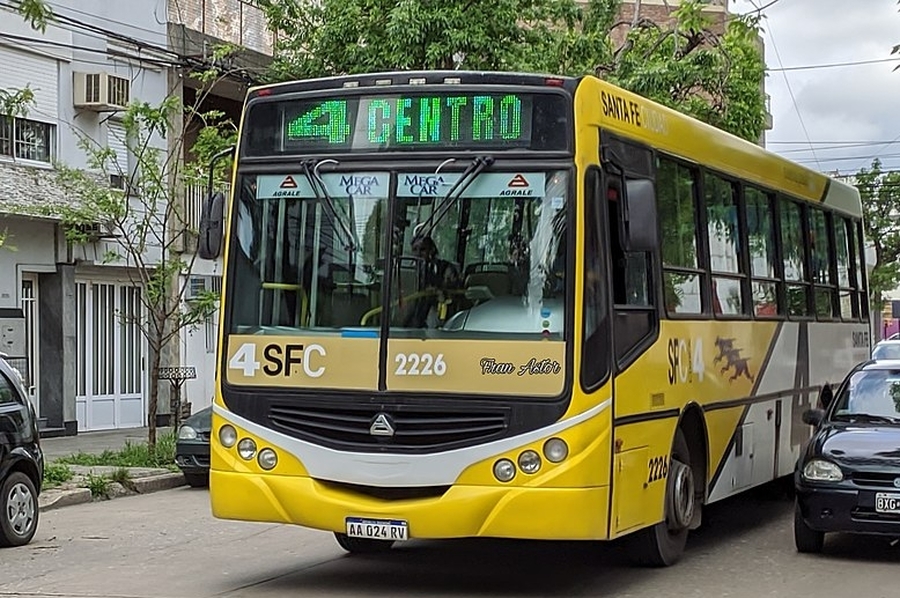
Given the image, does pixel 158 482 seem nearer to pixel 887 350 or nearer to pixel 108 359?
pixel 108 359

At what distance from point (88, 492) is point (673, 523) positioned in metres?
8.26

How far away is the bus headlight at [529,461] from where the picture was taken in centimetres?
935

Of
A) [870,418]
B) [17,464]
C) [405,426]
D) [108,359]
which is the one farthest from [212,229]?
[108,359]

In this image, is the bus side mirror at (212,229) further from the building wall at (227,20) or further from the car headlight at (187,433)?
the building wall at (227,20)

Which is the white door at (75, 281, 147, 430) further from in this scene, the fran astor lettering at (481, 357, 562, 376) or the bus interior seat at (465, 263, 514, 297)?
the fran astor lettering at (481, 357, 562, 376)

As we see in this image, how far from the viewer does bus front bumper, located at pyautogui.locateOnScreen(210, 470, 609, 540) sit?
30.5ft

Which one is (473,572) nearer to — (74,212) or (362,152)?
(362,152)

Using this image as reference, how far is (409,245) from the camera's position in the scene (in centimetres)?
972

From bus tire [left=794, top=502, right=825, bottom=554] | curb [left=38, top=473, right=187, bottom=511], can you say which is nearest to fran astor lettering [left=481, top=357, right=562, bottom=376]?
bus tire [left=794, top=502, right=825, bottom=554]

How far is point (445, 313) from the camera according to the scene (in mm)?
9633

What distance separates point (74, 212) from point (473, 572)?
10491mm

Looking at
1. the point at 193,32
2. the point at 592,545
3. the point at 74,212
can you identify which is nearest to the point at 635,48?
the point at 193,32

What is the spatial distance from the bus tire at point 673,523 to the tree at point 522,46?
12.4m

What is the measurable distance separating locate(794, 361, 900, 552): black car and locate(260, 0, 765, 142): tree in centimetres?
1186
